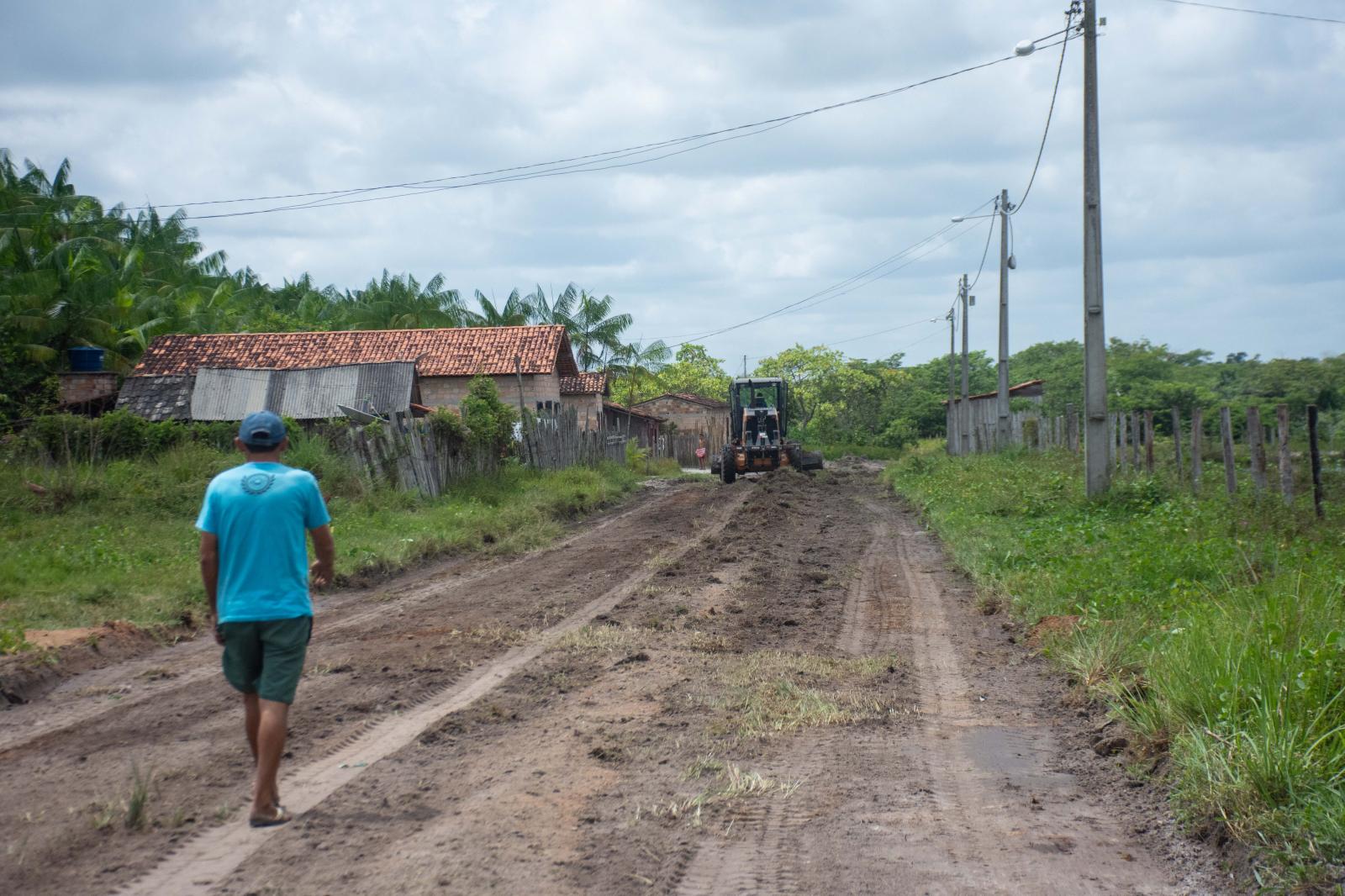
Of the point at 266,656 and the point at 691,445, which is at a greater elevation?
the point at 691,445

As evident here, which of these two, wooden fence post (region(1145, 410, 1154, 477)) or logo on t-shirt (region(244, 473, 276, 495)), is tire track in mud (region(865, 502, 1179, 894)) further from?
wooden fence post (region(1145, 410, 1154, 477))

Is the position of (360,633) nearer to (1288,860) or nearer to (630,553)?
(630,553)

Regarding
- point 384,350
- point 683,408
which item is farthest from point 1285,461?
point 683,408

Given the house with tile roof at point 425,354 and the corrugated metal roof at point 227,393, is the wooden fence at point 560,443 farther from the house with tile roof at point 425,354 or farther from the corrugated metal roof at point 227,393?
the corrugated metal roof at point 227,393

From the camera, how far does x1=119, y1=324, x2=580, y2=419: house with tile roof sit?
115ft

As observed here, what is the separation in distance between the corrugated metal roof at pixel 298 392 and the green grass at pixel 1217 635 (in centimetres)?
2053

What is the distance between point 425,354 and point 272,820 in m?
35.0

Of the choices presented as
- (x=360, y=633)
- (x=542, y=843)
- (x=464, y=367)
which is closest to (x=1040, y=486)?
(x=360, y=633)

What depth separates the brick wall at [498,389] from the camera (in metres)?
38.0

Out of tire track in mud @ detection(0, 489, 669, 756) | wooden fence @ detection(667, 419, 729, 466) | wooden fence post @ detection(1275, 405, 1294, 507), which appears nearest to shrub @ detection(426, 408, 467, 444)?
tire track in mud @ detection(0, 489, 669, 756)

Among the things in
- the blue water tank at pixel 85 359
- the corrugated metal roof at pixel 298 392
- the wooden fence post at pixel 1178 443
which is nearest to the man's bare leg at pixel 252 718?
the wooden fence post at pixel 1178 443

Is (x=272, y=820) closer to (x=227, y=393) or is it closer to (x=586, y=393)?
(x=227, y=393)

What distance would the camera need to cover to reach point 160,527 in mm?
14516

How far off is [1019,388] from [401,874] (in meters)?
55.2
